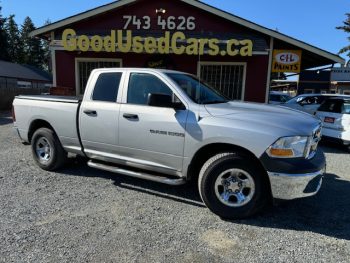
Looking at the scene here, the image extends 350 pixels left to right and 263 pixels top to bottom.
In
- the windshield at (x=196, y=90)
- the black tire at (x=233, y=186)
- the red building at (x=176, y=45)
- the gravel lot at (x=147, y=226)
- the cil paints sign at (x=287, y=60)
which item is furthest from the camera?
the cil paints sign at (x=287, y=60)

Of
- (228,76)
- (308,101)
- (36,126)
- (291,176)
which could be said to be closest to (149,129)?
(291,176)

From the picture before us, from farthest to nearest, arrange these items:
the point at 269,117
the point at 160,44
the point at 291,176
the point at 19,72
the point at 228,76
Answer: the point at 19,72, the point at 228,76, the point at 160,44, the point at 269,117, the point at 291,176

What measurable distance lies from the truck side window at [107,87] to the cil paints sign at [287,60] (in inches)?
288

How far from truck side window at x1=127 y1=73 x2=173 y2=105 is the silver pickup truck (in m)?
0.01

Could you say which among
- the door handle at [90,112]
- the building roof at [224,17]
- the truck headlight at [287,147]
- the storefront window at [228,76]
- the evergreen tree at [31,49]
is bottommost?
the truck headlight at [287,147]

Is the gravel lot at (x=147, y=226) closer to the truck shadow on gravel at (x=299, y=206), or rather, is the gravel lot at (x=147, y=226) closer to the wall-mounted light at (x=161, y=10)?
the truck shadow on gravel at (x=299, y=206)

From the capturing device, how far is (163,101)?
4.00 meters

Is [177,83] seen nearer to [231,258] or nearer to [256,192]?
[256,192]

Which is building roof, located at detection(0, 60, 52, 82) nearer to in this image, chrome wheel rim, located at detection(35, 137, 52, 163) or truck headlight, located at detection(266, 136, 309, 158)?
chrome wheel rim, located at detection(35, 137, 52, 163)

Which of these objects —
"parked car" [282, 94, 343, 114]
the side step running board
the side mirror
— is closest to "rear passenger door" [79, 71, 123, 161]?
the side step running board

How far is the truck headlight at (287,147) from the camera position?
3533 millimetres

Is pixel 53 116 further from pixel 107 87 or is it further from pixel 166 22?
pixel 166 22

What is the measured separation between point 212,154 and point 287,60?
7704 millimetres

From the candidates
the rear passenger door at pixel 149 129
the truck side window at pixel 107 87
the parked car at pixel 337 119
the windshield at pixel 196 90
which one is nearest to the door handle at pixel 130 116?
the rear passenger door at pixel 149 129
